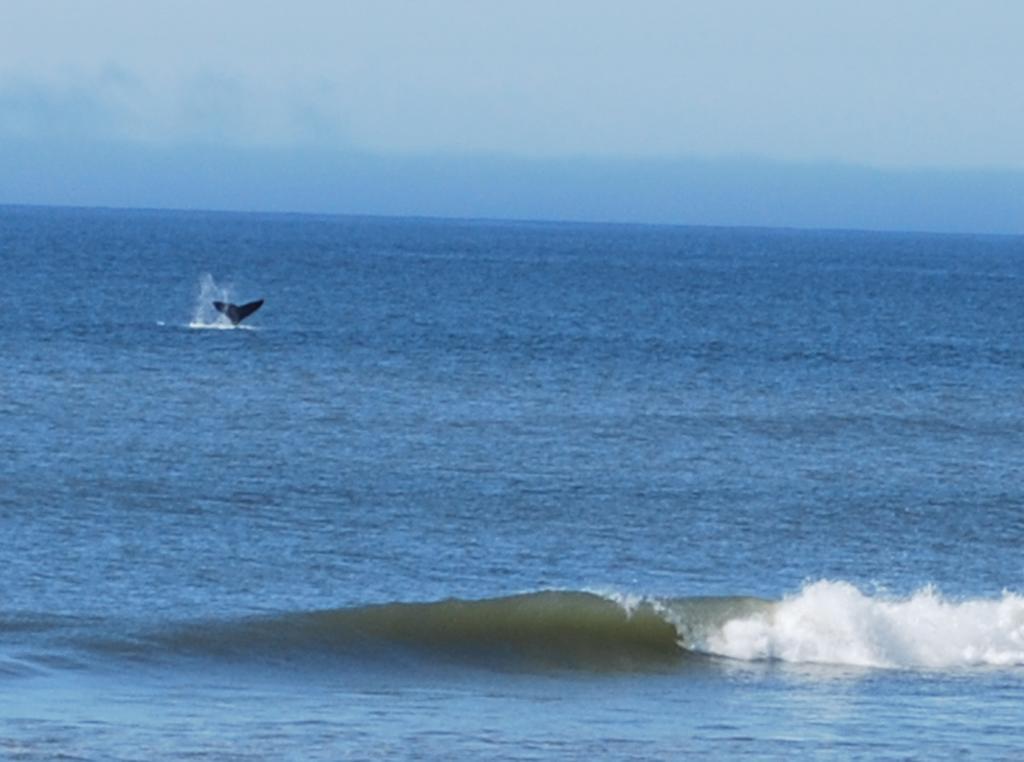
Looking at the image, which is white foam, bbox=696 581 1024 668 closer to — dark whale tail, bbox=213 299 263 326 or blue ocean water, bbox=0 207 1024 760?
blue ocean water, bbox=0 207 1024 760

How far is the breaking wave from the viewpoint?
73.3 feet

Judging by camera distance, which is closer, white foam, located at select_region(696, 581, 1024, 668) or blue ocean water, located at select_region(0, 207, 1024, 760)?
blue ocean water, located at select_region(0, 207, 1024, 760)

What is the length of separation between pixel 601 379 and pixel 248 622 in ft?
107

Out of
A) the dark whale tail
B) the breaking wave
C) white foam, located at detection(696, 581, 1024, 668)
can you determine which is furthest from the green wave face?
the dark whale tail

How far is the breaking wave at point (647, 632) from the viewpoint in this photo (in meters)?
22.3

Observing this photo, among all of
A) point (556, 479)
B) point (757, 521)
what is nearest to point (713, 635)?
point (757, 521)

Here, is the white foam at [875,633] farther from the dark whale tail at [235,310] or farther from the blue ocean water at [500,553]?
A: the dark whale tail at [235,310]

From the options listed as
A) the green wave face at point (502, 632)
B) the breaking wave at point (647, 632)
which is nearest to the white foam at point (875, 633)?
the breaking wave at point (647, 632)

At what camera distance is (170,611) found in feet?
78.0

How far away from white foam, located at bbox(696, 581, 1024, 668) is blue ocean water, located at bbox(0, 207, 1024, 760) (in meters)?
0.04

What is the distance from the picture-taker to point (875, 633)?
22.7 metres

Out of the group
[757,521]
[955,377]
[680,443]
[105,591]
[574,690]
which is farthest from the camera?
[955,377]

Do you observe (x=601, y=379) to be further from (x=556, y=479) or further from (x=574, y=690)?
(x=574, y=690)

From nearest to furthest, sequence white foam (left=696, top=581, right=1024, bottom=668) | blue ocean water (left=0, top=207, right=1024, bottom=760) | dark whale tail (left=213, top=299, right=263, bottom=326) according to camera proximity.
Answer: blue ocean water (left=0, top=207, right=1024, bottom=760)
white foam (left=696, top=581, right=1024, bottom=668)
dark whale tail (left=213, top=299, right=263, bottom=326)
